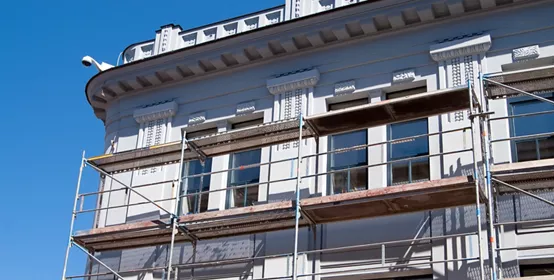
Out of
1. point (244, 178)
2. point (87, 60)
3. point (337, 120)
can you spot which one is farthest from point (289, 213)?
point (87, 60)

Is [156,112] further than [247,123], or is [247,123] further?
[156,112]

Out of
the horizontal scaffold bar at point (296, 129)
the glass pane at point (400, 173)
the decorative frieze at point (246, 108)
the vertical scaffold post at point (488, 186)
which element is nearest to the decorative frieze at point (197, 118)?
the decorative frieze at point (246, 108)

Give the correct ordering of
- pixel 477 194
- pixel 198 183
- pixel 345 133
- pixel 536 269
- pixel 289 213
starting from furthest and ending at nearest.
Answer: pixel 198 183 → pixel 345 133 → pixel 289 213 → pixel 536 269 → pixel 477 194

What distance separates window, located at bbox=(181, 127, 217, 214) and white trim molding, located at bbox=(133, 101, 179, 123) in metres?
0.77

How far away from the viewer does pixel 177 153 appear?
1877cm

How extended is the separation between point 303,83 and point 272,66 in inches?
45.3

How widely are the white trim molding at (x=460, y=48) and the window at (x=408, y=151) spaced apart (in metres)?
0.79

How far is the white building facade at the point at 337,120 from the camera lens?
52.1 ft

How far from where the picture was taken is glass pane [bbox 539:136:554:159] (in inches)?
619

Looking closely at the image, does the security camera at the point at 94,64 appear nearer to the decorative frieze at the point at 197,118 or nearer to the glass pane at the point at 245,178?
A: the decorative frieze at the point at 197,118

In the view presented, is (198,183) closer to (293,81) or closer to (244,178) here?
(244,178)

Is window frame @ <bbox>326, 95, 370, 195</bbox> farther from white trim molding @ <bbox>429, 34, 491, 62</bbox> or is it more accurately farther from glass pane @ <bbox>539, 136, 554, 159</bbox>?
glass pane @ <bbox>539, 136, 554, 159</bbox>

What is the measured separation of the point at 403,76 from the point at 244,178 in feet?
14.3

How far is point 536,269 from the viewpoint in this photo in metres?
14.8
